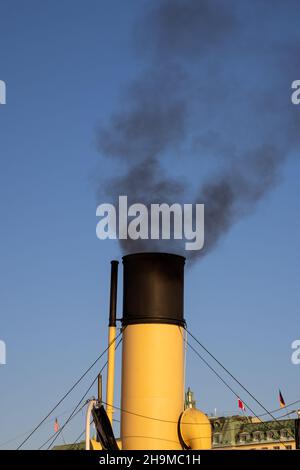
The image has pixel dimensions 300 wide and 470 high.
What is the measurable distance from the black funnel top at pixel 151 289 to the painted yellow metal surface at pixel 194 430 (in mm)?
1759

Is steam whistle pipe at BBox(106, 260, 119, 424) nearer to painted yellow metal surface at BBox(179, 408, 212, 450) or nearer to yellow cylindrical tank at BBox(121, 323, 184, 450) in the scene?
yellow cylindrical tank at BBox(121, 323, 184, 450)

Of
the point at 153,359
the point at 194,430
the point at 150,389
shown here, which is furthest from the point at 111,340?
the point at 194,430

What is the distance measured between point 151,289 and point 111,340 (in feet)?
4.97

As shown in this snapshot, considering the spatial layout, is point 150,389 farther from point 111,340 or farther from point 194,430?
point 111,340

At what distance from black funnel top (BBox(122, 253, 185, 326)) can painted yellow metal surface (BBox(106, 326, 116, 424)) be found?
24.9 inches

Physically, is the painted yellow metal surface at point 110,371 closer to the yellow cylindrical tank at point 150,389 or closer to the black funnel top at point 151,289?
the yellow cylindrical tank at point 150,389

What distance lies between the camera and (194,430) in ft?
51.4

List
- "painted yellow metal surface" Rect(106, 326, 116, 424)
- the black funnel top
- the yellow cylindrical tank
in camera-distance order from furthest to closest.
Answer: "painted yellow metal surface" Rect(106, 326, 116, 424) < the black funnel top < the yellow cylindrical tank

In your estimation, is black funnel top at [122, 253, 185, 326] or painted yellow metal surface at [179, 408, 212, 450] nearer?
painted yellow metal surface at [179, 408, 212, 450]

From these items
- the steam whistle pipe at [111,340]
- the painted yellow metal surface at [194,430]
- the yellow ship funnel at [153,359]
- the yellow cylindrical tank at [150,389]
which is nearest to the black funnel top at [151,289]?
the yellow ship funnel at [153,359]

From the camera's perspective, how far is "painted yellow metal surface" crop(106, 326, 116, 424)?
1611cm

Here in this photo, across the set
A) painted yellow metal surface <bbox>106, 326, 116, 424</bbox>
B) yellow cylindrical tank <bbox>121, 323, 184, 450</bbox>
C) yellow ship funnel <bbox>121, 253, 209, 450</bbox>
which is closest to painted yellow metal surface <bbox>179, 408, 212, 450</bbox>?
yellow ship funnel <bbox>121, 253, 209, 450</bbox>

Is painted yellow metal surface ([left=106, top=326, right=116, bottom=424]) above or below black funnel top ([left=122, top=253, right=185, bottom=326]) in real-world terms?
below
